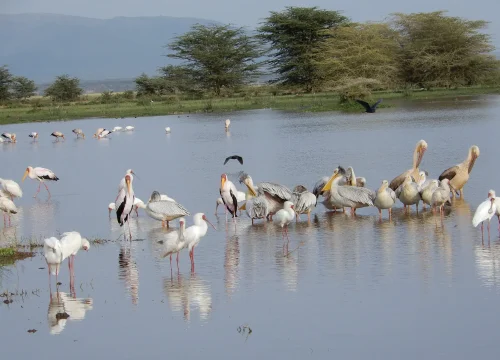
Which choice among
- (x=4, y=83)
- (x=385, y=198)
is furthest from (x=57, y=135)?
(x=4, y=83)

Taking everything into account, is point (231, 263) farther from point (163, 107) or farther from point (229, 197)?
point (163, 107)

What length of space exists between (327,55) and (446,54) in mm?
7068

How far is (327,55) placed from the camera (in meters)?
54.9

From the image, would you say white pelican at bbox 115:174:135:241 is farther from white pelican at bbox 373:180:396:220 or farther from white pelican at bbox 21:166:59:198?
white pelican at bbox 21:166:59:198

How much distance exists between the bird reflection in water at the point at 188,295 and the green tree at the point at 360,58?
132 ft

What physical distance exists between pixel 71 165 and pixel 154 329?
14768 mm

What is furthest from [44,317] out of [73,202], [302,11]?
[302,11]

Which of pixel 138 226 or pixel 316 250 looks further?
pixel 138 226

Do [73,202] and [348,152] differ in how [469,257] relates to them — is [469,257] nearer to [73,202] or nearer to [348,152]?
[73,202]

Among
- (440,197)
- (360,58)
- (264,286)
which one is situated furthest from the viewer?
(360,58)

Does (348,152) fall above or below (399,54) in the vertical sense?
below

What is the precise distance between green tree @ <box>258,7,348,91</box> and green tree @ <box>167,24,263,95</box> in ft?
5.22

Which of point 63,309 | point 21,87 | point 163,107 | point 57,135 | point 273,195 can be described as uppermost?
point 21,87

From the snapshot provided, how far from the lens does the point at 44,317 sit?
768cm
